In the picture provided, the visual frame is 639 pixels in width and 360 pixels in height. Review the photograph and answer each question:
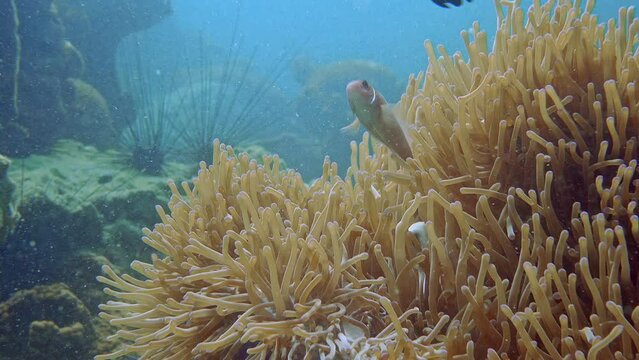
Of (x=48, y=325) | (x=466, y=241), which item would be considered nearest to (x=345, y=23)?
(x=48, y=325)

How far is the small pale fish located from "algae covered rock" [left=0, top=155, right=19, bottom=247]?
4.16 metres

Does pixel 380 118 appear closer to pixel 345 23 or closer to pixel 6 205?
pixel 6 205

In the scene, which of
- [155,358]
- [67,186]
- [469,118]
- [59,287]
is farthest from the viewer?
[67,186]

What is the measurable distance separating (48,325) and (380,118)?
11.2ft

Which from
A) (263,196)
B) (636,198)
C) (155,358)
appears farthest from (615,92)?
(155,358)

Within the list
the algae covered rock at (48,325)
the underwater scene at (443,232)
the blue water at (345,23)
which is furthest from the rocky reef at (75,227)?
the blue water at (345,23)

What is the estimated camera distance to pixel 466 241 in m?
1.75

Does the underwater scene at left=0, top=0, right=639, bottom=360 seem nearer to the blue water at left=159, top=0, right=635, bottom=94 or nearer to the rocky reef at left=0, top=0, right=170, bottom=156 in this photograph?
the rocky reef at left=0, top=0, right=170, bottom=156

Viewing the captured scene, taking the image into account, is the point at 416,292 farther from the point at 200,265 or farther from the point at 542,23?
the point at 542,23

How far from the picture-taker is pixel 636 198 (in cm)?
173

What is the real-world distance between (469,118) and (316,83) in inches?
565

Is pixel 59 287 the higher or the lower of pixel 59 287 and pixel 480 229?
Result: the lower

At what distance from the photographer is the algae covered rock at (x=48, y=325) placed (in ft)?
12.8

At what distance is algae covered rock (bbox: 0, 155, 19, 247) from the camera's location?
185 inches
